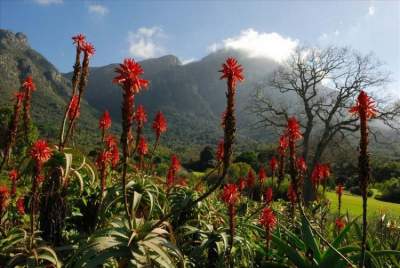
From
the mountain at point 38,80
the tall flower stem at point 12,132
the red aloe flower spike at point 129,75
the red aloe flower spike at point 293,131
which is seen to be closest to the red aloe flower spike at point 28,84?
the tall flower stem at point 12,132

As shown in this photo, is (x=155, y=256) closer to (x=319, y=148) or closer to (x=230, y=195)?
(x=230, y=195)

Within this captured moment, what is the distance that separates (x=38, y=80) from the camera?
139500 millimetres

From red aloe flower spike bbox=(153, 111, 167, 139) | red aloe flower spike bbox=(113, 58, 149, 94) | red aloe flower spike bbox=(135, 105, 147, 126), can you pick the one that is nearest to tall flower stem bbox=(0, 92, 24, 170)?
red aloe flower spike bbox=(135, 105, 147, 126)

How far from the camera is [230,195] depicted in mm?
3637

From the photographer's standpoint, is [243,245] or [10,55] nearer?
[243,245]

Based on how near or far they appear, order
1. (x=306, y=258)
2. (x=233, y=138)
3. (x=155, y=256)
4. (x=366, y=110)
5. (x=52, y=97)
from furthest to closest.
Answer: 1. (x=52, y=97)
2. (x=306, y=258)
3. (x=366, y=110)
4. (x=155, y=256)
5. (x=233, y=138)

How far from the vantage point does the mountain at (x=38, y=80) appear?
358ft

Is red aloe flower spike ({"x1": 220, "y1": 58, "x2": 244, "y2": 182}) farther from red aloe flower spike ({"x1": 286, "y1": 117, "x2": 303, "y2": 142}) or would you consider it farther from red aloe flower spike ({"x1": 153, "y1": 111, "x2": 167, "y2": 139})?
red aloe flower spike ({"x1": 153, "y1": 111, "x2": 167, "y2": 139})

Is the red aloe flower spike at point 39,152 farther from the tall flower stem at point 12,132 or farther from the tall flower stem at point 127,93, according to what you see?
the tall flower stem at point 127,93

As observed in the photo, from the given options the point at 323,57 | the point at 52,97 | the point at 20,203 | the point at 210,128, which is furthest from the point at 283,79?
the point at 210,128

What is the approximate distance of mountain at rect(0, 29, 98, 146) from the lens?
4300 inches

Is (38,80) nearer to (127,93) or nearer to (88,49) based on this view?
(88,49)

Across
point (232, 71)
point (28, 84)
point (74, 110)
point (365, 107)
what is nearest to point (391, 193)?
point (365, 107)

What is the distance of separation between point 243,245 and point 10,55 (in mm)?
169290
